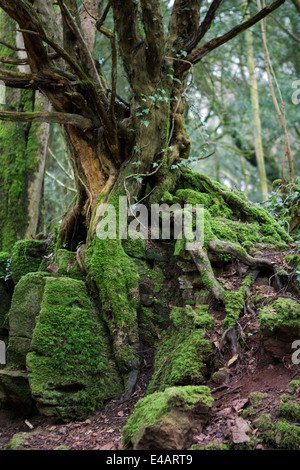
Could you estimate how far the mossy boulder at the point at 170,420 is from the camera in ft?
8.95

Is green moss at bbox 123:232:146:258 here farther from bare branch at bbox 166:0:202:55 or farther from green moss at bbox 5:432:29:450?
bare branch at bbox 166:0:202:55

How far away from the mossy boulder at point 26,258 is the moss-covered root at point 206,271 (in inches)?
109

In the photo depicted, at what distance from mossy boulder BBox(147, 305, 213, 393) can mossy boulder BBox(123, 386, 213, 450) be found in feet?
1.69

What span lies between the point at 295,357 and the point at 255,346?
0.46 m

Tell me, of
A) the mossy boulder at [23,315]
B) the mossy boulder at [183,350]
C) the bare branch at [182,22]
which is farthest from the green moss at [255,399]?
the bare branch at [182,22]

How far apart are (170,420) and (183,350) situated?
44.3 inches

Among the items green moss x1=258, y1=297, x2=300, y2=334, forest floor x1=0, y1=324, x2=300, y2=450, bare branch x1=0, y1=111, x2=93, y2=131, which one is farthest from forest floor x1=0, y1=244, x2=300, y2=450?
bare branch x1=0, y1=111, x2=93, y2=131

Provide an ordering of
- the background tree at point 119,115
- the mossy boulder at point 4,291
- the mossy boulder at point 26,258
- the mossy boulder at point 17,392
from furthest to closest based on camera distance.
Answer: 1. the mossy boulder at point 26,258
2. the mossy boulder at point 4,291
3. the background tree at point 119,115
4. the mossy boulder at point 17,392

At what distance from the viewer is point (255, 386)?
328 cm

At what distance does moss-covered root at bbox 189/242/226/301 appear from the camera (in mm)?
4102

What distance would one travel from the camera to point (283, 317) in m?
3.26

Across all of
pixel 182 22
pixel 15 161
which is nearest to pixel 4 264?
pixel 15 161

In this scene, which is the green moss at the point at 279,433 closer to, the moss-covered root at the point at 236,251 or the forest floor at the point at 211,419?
the forest floor at the point at 211,419
